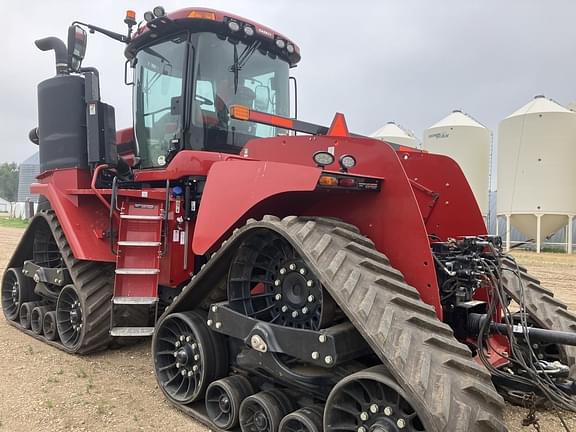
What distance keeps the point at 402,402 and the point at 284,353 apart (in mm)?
812

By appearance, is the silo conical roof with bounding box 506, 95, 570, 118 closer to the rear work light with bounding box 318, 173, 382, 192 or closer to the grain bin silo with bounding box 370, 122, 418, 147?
the grain bin silo with bounding box 370, 122, 418, 147

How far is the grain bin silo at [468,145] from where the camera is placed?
68.9 ft

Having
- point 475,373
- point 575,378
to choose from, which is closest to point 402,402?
point 475,373

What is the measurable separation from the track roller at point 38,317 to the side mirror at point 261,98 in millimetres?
3428

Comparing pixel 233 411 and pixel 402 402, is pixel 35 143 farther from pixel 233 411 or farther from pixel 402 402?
pixel 402 402

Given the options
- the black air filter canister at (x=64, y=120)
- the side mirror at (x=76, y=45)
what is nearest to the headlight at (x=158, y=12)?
the side mirror at (x=76, y=45)

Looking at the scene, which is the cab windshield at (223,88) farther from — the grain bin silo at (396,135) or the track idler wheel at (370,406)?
the grain bin silo at (396,135)

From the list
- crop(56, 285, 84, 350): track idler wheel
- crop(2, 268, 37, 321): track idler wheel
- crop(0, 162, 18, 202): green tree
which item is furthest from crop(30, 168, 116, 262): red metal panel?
crop(0, 162, 18, 202): green tree

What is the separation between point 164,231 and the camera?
477 centimetres

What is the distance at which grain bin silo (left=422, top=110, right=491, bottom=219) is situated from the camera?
68.9 feet

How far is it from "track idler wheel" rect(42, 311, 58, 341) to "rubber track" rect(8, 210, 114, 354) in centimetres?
13

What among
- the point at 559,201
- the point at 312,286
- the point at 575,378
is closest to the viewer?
the point at 312,286

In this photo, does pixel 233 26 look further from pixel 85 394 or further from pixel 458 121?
pixel 458 121

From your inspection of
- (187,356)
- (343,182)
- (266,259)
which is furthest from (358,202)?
(187,356)
